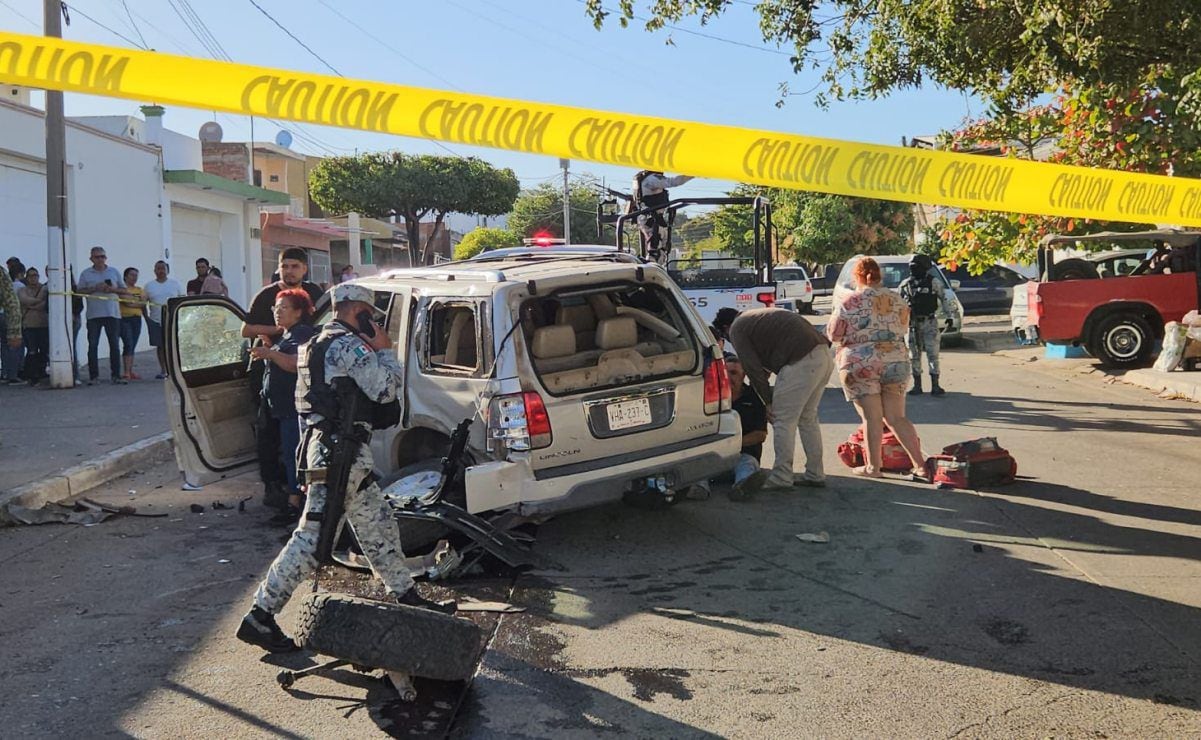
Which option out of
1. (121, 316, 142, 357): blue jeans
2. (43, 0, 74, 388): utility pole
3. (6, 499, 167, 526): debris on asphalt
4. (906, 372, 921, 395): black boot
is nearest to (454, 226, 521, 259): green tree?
(121, 316, 142, 357): blue jeans

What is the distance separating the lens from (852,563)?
6316 mm

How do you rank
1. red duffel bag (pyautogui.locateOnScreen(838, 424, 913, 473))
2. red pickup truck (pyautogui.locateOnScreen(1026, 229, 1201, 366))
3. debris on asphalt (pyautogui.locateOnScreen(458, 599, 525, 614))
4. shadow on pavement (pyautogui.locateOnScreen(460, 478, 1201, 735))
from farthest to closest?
red pickup truck (pyautogui.locateOnScreen(1026, 229, 1201, 366)) < red duffel bag (pyautogui.locateOnScreen(838, 424, 913, 473)) < debris on asphalt (pyautogui.locateOnScreen(458, 599, 525, 614)) < shadow on pavement (pyautogui.locateOnScreen(460, 478, 1201, 735))

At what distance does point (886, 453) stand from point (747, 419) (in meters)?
1.29

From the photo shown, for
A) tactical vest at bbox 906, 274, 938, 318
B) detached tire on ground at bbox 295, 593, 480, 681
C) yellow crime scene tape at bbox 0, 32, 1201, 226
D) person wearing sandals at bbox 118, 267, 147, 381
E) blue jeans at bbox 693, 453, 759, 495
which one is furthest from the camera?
person wearing sandals at bbox 118, 267, 147, 381

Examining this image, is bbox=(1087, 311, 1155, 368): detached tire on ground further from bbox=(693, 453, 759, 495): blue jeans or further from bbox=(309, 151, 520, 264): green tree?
bbox=(309, 151, 520, 264): green tree

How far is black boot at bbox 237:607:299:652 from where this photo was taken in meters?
4.84

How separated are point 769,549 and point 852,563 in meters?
0.54

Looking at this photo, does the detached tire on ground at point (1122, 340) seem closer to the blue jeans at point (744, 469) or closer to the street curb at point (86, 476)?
the blue jeans at point (744, 469)

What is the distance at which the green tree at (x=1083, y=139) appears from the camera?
12684 mm

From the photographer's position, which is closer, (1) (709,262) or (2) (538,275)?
(2) (538,275)

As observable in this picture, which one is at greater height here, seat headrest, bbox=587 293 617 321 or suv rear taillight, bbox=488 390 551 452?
seat headrest, bbox=587 293 617 321

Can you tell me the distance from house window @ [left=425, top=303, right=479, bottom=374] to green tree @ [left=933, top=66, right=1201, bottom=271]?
20.6 feet

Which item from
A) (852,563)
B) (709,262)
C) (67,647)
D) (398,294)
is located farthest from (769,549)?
(709,262)

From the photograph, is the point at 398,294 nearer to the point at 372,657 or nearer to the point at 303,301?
the point at 303,301
